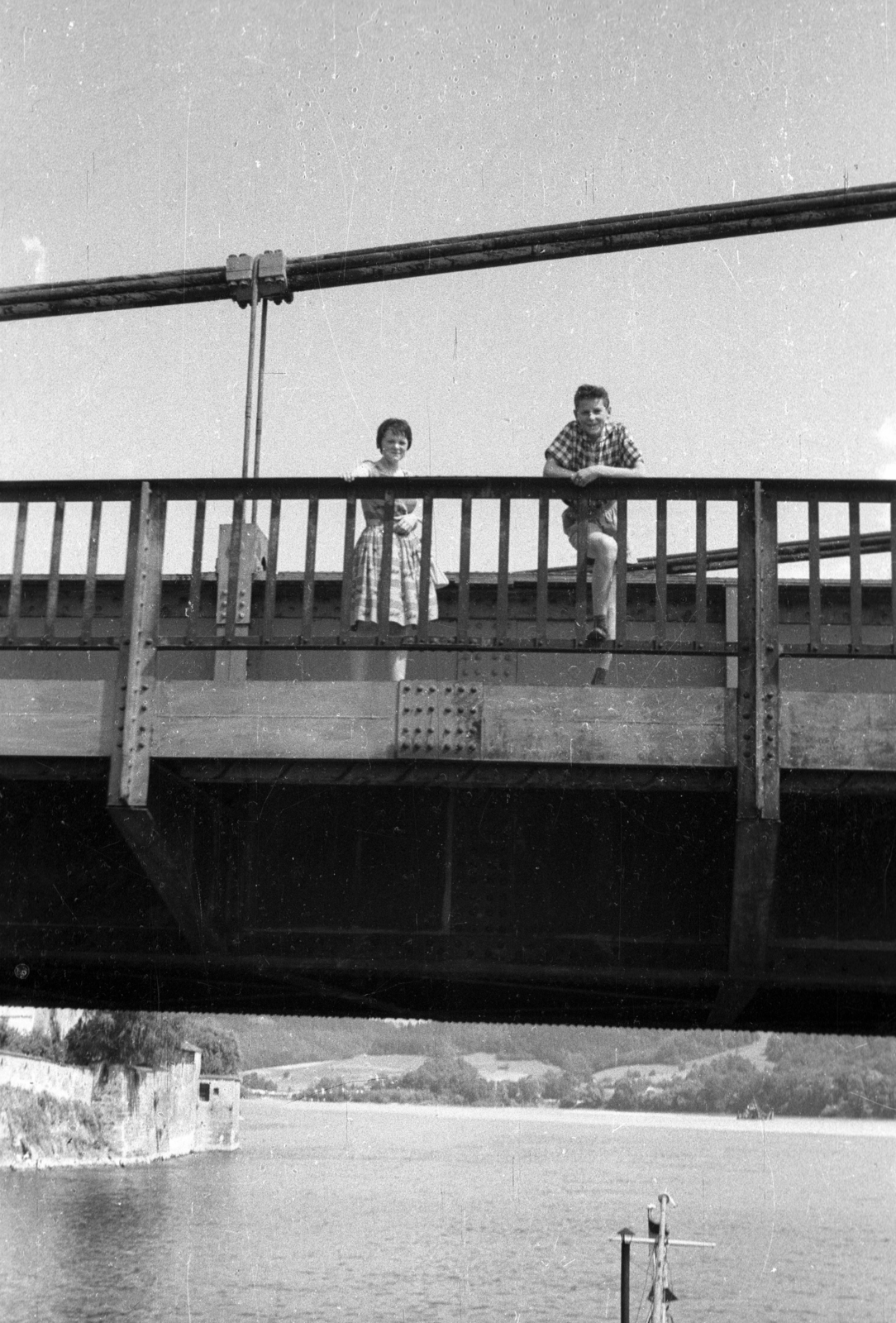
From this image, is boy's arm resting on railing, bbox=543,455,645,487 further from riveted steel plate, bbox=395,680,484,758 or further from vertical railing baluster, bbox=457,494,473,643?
riveted steel plate, bbox=395,680,484,758

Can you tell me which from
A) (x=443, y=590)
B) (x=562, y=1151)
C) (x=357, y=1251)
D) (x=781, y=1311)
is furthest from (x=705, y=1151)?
(x=443, y=590)

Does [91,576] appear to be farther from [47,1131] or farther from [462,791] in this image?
[47,1131]

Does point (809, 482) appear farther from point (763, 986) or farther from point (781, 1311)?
point (781, 1311)

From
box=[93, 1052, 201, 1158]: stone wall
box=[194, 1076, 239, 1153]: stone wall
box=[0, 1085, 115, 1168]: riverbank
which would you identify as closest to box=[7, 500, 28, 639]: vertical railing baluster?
box=[0, 1085, 115, 1168]: riverbank

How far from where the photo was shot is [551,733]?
7816 millimetres

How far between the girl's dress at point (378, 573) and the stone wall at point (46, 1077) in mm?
55603

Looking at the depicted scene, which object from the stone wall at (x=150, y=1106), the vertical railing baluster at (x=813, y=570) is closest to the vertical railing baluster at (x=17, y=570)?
the vertical railing baluster at (x=813, y=570)

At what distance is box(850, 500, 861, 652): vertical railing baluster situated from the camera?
7902 millimetres

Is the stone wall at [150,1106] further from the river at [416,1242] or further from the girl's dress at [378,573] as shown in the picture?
the girl's dress at [378,573]

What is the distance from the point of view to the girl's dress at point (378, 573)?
8.91 meters

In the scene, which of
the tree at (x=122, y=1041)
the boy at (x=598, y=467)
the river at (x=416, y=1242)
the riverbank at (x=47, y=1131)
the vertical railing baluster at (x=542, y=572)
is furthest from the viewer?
the tree at (x=122, y=1041)

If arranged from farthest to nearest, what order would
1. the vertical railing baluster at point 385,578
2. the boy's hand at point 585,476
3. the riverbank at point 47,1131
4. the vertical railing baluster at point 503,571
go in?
the riverbank at point 47,1131, the boy's hand at point 585,476, the vertical railing baluster at point 385,578, the vertical railing baluster at point 503,571

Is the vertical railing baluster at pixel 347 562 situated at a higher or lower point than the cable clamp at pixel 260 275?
lower

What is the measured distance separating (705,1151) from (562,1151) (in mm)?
17716
